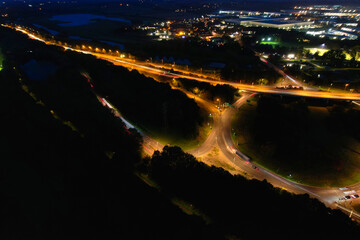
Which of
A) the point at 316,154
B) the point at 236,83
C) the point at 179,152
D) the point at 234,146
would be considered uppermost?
the point at 236,83

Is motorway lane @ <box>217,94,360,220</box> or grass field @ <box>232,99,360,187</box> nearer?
motorway lane @ <box>217,94,360,220</box>

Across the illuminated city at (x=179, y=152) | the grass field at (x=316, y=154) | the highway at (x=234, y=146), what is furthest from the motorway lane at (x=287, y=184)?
the grass field at (x=316, y=154)

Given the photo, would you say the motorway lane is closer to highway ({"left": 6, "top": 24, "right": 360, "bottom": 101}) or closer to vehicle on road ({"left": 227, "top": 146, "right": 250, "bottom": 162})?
vehicle on road ({"left": 227, "top": 146, "right": 250, "bottom": 162})

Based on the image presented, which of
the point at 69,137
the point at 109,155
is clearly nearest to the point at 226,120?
the point at 109,155

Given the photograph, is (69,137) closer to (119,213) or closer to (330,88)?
(119,213)

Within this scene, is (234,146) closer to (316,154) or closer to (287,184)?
(287,184)

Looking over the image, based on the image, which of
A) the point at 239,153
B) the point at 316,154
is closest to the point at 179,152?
the point at 239,153

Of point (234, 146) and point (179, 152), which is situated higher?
point (179, 152)

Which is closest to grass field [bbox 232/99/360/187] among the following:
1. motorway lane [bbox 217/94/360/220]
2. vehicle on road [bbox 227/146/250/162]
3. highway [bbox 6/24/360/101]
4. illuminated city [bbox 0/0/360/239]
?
illuminated city [bbox 0/0/360/239]

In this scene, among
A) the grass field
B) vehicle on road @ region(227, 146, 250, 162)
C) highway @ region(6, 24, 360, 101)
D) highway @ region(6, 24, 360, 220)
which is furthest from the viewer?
highway @ region(6, 24, 360, 101)
